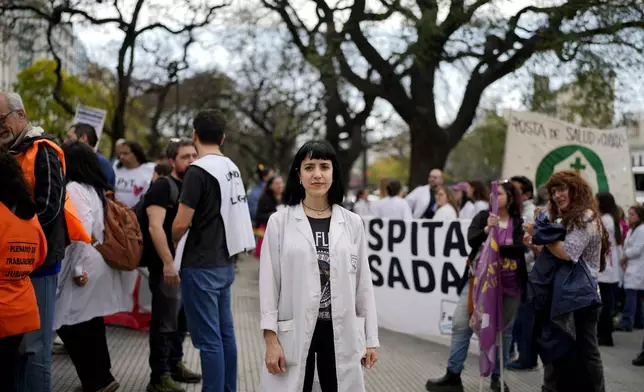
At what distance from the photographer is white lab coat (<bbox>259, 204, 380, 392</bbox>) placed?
3.66m

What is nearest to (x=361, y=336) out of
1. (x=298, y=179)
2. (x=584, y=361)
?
(x=298, y=179)

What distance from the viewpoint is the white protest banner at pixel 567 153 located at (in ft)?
39.5

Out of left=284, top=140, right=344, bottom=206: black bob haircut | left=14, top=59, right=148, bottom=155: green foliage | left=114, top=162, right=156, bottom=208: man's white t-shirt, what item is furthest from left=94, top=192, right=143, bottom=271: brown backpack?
left=14, top=59, right=148, bottom=155: green foliage

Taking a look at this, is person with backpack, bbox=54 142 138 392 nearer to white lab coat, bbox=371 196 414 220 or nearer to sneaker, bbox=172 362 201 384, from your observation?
sneaker, bbox=172 362 201 384

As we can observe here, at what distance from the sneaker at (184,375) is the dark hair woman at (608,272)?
5200 millimetres

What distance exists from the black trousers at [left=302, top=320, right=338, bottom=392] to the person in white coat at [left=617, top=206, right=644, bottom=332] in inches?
281

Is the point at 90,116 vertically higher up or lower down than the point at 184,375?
higher up

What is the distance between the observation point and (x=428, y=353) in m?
8.19

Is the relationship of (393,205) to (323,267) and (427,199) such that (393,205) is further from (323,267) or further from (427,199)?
(323,267)

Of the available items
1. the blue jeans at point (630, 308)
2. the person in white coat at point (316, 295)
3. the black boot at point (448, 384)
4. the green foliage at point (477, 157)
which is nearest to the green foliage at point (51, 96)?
the green foliage at point (477, 157)

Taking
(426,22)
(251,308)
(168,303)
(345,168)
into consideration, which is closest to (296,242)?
(168,303)

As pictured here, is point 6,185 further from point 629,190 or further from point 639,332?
point 629,190

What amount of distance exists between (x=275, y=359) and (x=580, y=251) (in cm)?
258

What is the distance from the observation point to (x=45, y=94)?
39250 millimetres
